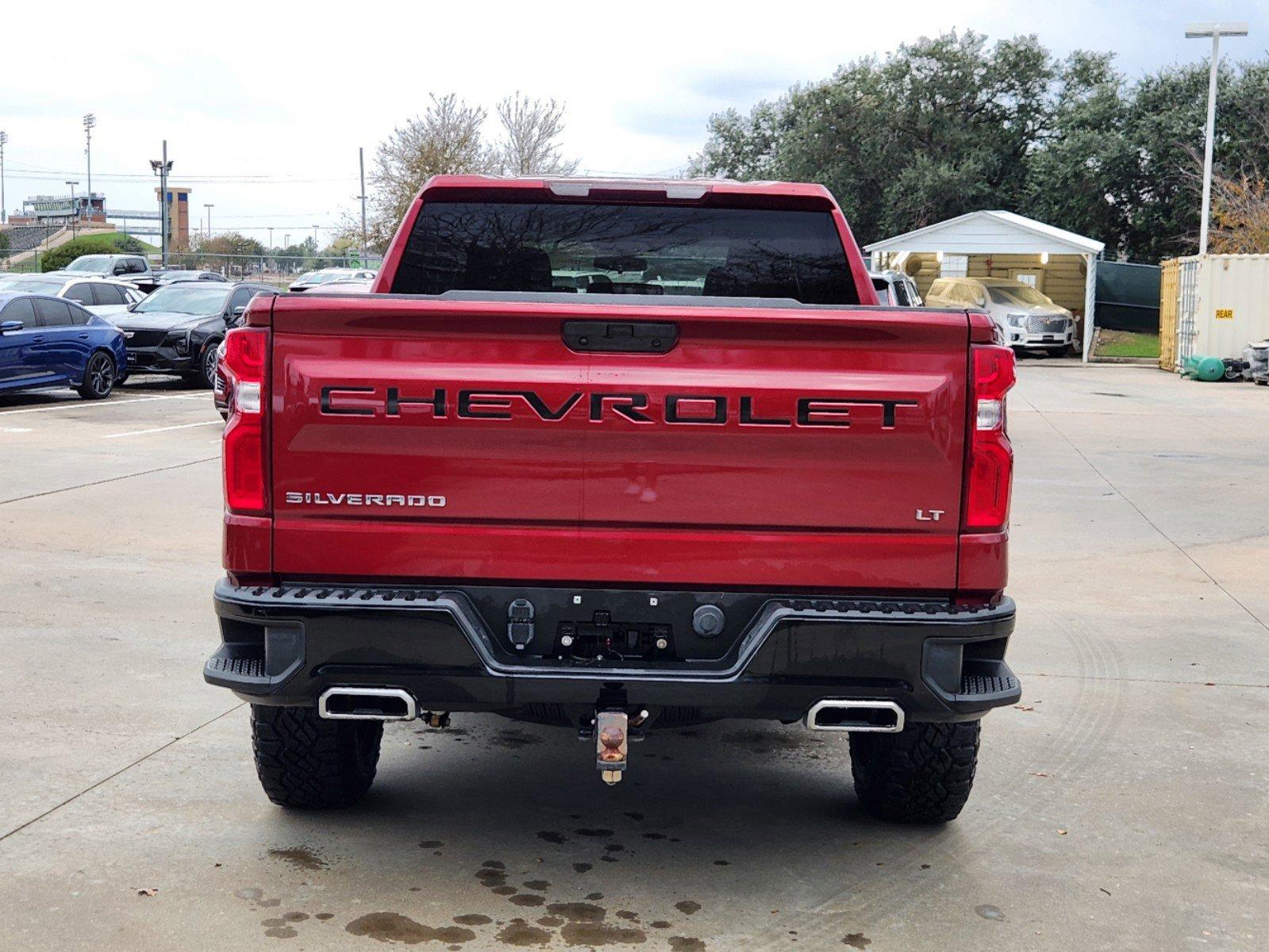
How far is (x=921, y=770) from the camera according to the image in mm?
4598

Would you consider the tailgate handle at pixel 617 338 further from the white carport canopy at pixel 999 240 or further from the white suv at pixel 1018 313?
the white carport canopy at pixel 999 240

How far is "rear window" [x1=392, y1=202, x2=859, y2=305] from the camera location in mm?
5109

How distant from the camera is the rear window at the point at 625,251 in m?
5.11

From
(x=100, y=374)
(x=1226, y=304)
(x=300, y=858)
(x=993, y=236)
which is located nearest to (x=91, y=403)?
(x=100, y=374)

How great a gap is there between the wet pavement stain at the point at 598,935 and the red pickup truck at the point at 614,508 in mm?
431

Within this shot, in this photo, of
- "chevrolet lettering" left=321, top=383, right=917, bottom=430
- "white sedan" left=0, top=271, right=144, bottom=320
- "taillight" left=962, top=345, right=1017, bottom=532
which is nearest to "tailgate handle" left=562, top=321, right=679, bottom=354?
"chevrolet lettering" left=321, top=383, right=917, bottom=430

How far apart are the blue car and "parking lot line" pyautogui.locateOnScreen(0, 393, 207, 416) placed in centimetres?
27

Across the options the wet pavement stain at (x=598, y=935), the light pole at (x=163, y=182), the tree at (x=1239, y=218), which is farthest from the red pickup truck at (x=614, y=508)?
the light pole at (x=163, y=182)

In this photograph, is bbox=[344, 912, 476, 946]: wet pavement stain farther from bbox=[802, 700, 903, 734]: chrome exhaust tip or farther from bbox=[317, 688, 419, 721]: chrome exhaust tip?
bbox=[802, 700, 903, 734]: chrome exhaust tip

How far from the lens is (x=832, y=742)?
582cm

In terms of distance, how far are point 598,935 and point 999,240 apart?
112 feet

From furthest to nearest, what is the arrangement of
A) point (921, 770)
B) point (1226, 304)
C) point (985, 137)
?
1. point (985, 137)
2. point (1226, 304)
3. point (921, 770)

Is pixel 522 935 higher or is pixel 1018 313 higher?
pixel 1018 313

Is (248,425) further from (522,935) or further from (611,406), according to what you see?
(522,935)
